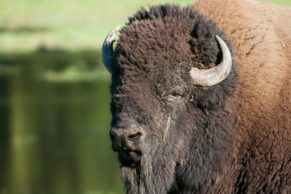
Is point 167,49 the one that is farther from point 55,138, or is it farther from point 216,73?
point 55,138

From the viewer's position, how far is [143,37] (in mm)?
7473

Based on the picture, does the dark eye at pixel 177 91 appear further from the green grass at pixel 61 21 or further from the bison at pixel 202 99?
the green grass at pixel 61 21

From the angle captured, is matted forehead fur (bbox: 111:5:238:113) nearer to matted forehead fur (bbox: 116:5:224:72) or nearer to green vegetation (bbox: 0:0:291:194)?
matted forehead fur (bbox: 116:5:224:72)

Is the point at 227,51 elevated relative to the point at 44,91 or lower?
elevated

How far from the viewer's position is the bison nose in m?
7.05

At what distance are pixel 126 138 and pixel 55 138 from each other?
44.4ft

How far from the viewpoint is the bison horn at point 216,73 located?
7.48 meters

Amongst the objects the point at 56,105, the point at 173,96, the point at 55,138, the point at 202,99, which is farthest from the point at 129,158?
the point at 56,105

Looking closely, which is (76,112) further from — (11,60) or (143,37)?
(143,37)

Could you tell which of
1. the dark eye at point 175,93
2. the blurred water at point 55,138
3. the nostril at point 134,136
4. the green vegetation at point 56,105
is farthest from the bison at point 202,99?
the blurred water at point 55,138

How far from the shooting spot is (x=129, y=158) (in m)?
7.35

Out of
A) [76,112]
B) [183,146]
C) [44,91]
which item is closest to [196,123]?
[183,146]

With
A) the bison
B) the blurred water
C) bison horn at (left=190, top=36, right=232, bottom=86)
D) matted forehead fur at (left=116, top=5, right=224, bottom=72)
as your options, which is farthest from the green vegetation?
bison horn at (left=190, top=36, right=232, bottom=86)

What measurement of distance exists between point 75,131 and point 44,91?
22.6 feet
